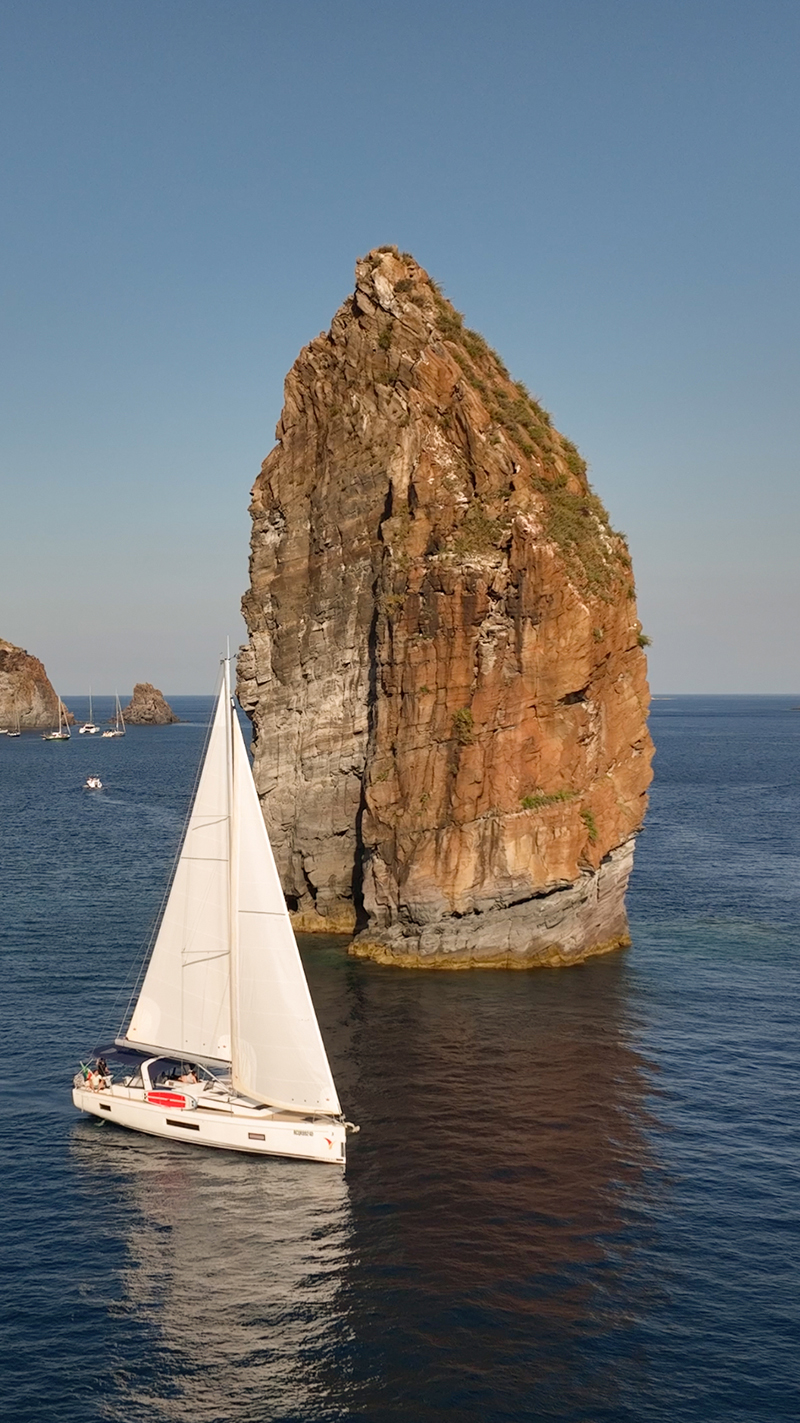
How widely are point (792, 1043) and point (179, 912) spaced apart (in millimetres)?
26018

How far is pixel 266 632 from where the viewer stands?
71562mm

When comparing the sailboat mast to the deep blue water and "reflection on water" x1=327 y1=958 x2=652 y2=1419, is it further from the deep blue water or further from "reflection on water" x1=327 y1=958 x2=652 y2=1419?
"reflection on water" x1=327 y1=958 x2=652 y2=1419

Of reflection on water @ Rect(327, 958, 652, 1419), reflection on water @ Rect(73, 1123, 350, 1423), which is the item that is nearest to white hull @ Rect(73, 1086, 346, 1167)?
reflection on water @ Rect(73, 1123, 350, 1423)

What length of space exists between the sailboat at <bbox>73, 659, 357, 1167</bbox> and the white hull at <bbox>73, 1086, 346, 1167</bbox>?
0.05m

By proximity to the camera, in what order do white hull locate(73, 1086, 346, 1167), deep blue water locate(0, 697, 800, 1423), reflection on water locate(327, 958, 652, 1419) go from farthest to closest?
white hull locate(73, 1086, 346, 1167), reflection on water locate(327, 958, 652, 1419), deep blue water locate(0, 697, 800, 1423)

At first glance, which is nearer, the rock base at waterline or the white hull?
the white hull

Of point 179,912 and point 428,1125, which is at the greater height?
point 179,912

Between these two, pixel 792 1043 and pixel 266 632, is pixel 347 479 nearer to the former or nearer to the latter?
pixel 266 632

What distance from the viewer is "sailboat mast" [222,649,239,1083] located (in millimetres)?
41625

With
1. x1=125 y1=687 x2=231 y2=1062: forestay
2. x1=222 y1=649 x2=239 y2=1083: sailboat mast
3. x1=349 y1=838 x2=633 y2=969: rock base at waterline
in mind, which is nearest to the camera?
x1=222 y1=649 x2=239 y2=1083: sailboat mast

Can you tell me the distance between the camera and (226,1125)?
3969 centimetres

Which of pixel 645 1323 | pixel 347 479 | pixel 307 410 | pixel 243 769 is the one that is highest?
pixel 307 410

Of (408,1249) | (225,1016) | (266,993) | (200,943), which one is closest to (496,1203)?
(408,1249)

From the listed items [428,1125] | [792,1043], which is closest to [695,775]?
[792,1043]
